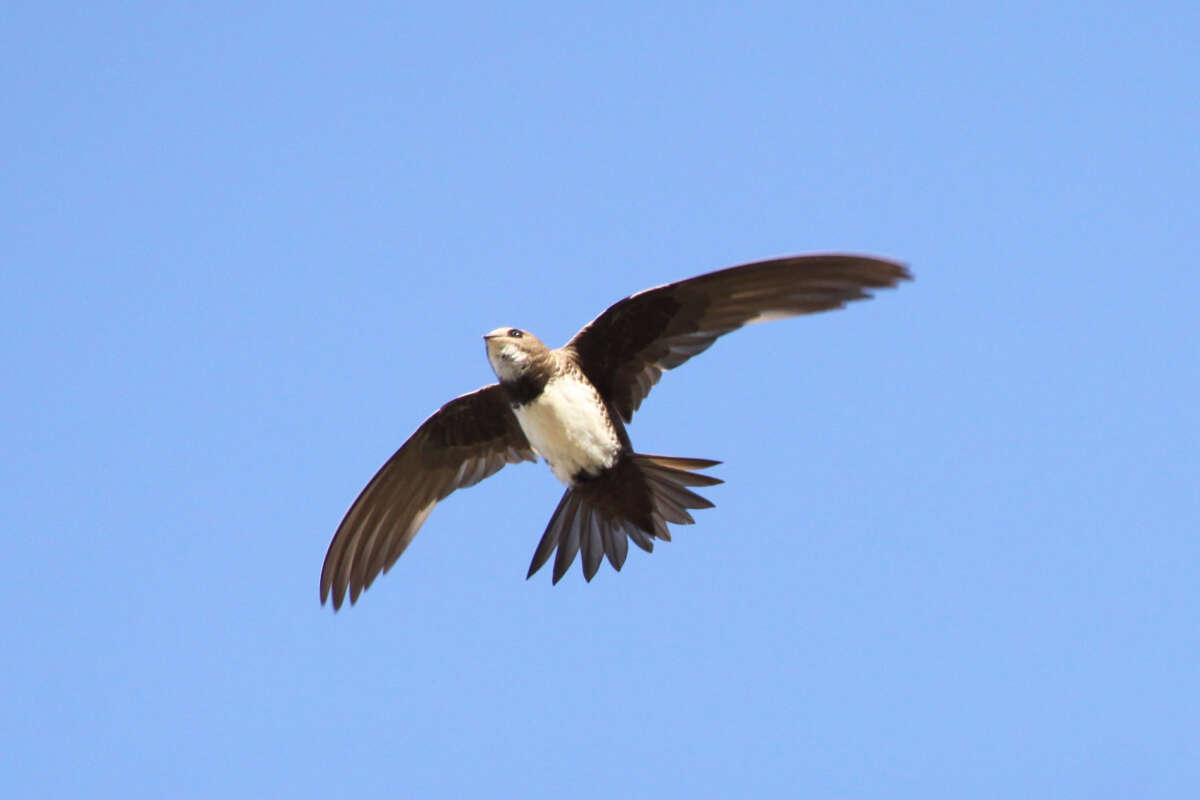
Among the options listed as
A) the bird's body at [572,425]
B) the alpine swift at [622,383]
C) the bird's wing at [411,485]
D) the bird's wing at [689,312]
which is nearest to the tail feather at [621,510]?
the alpine swift at [622,383]

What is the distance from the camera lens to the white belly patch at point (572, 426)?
10031mm

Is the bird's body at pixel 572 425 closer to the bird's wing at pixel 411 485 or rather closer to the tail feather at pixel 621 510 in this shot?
the tail feather at pixel 621 510

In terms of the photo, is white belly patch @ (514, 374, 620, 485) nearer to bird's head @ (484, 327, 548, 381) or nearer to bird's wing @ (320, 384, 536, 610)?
bird's head @ (484, 327, 548, 381)

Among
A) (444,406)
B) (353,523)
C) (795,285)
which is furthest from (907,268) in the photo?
(353,523)

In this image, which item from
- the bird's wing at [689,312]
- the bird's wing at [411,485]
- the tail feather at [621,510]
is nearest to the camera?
the bird's wing at [689,312]

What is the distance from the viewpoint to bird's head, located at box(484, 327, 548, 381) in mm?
10000

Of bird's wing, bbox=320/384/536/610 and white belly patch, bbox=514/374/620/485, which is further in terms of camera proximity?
bird's wing, bbox=320/384/536/610

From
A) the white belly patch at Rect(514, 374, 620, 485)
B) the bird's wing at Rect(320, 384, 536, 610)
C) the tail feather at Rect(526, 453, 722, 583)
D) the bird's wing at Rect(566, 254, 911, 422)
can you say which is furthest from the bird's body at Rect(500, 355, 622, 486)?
the bird's wing at Rect(320, 384, 536, 610)

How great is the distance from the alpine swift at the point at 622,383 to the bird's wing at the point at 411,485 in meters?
→ 0.18

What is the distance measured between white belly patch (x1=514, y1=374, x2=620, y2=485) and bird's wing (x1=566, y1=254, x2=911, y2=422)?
33cm

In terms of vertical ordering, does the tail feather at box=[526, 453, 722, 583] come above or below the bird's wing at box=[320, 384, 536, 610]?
below

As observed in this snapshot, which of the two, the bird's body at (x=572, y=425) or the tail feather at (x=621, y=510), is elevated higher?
the bird's body at (x=572, y=425)

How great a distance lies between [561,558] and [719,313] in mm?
1766

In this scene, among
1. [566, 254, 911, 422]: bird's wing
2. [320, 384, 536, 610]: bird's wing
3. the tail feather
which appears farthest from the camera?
[320, 384, 536, 610]: bird's wing
